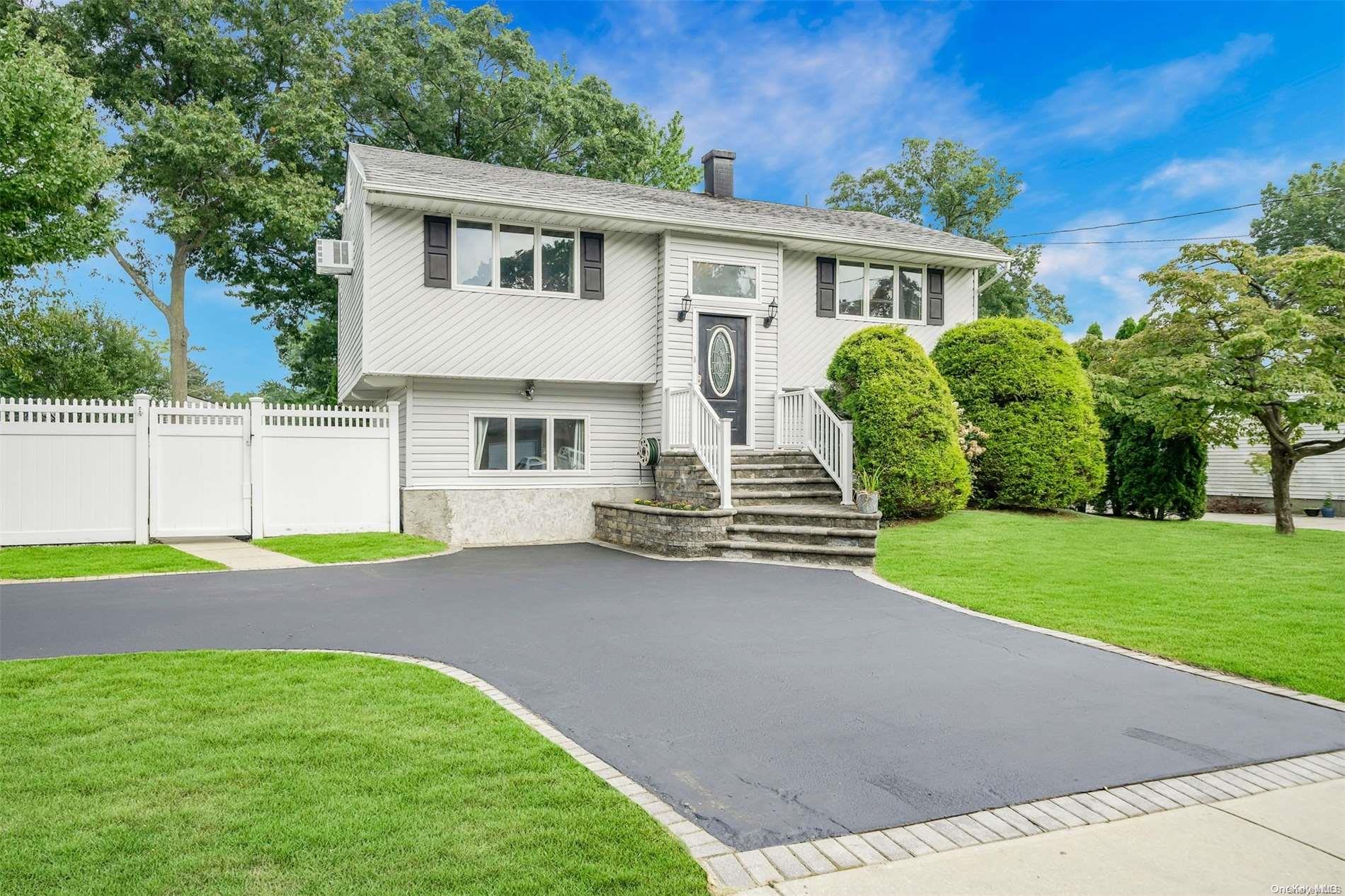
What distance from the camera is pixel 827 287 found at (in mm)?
15859

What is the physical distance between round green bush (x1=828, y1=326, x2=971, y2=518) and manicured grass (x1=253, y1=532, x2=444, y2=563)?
22.6ft

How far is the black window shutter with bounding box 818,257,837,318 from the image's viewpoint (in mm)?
15797

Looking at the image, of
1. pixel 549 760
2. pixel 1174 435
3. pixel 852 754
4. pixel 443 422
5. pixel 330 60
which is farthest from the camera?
pixel 330 60

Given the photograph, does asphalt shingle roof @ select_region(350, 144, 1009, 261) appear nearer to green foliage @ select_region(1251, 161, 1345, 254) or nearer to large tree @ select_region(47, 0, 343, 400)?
large tree @ select_region(47, 0, 343, 400)

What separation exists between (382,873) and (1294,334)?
14.4m

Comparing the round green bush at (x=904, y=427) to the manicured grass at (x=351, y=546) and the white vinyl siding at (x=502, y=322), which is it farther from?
the manicured grass at (x=351, y=546)

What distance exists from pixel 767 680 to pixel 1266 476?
944 inches

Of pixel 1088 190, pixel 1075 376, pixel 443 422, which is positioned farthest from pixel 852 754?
pixel 1088 190

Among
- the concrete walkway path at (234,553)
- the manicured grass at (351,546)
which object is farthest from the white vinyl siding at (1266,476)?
the concrete walkway path at (234,553)

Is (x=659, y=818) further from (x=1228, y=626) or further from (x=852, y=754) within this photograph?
(x=1228, y=626)

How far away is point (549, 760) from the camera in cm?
362

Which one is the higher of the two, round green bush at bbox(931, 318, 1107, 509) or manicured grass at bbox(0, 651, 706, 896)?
round green bush at bbox(931, 318, 1107, 509)

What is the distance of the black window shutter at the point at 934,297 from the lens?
655 inches

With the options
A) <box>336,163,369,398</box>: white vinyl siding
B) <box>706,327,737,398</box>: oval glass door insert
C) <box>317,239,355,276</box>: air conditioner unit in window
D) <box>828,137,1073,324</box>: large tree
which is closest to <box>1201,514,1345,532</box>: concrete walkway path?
<box>706,327,737,398</box>: oval glass door insert
